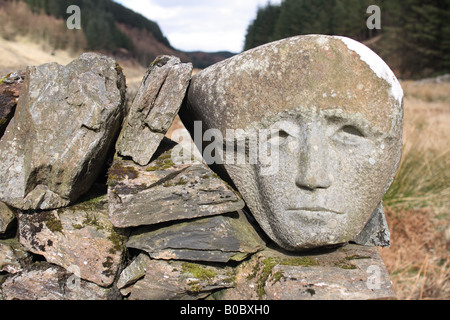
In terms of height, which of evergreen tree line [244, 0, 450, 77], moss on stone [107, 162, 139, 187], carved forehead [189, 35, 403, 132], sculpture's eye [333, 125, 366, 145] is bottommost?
moss on stone [107, 162, 139, 187]

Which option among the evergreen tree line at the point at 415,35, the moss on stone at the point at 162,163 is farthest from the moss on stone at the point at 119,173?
the evergreen tree line at the point at 415,35

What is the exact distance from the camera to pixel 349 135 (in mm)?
2355

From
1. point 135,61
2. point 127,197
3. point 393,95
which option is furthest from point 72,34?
point 393,95

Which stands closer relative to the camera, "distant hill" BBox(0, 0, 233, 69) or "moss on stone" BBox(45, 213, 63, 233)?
"moss on stone" BBox(45, 213, 63, 233)

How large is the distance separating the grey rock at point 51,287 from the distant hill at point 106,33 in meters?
2.31

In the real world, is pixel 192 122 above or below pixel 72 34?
below

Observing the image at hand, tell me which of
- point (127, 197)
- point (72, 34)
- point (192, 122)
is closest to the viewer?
point (127, 197)

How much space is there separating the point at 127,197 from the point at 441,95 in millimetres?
17355

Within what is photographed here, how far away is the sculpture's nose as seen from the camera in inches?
88.5

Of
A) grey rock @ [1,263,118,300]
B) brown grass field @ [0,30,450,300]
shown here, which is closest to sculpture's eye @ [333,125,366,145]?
grey rock @ [1,263,118,300]

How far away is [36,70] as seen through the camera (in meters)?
2.43

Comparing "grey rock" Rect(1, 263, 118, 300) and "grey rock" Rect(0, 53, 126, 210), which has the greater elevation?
"grey rock" Rect(0, 53, 126, 210)

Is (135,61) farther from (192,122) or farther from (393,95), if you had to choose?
(393,95)

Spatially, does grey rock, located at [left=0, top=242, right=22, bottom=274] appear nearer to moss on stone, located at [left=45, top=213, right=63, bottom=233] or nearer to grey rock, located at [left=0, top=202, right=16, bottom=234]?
grey rock, located at [left=0, top=202, right=16, bottom=234]
